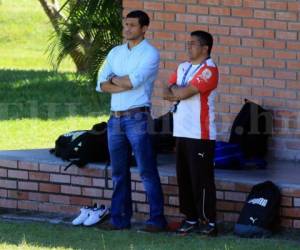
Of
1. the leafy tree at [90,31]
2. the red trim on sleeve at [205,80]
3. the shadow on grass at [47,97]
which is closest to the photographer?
the red trim on sleeve at [205,80]

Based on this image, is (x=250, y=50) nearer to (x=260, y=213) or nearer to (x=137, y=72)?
(x=137, y=72)

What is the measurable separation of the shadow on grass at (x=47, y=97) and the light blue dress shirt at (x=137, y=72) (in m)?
3.78

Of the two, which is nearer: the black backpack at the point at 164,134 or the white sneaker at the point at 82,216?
the white sneaker at the point at 82,216

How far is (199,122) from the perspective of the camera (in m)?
8.33

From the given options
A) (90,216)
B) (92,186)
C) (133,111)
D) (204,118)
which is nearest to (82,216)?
(90,216)

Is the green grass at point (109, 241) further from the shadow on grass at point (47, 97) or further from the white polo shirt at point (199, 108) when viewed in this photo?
the shadow on grass at point (47, 97)

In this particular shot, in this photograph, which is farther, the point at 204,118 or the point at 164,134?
the point at 164,134

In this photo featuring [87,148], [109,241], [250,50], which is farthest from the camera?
[250,50]

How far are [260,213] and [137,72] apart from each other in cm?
147

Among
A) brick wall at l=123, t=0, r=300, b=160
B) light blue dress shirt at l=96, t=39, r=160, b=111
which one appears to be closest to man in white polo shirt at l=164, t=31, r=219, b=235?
light blue dress shirt at l=96, t=39, r=160, b=111

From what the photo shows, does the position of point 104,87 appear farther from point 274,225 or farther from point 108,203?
point 274,225

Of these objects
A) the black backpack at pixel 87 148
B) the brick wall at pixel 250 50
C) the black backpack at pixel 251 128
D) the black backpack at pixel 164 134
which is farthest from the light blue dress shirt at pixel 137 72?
the brick wall at pixel 250 50

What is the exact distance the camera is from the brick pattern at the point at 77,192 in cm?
877

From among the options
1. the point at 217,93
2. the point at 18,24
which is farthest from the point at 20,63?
the point at 217,93
